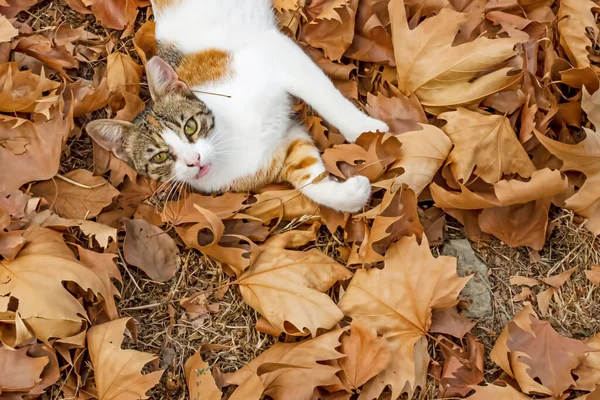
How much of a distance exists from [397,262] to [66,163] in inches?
50.1

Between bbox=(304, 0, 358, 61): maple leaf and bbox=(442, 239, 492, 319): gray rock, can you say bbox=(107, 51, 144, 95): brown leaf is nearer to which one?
bbox=(304, 0, 358, 61): maple leaf

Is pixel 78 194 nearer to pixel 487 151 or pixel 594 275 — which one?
pixel 487 151

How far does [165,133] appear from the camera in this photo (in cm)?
198

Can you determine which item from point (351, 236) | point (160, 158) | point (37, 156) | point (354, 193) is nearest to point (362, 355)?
point (351, 236)

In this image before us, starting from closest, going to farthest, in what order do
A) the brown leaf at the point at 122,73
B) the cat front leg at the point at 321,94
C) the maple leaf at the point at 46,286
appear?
the maple leaf at the point at 46,286 < the cat front leg at the point at 321,94 < the brown leaf at the point at 122,73

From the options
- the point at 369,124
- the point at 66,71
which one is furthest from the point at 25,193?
the point at 369,124

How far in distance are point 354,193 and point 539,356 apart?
2.55ft

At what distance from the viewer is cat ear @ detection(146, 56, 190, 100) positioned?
6.48 ft

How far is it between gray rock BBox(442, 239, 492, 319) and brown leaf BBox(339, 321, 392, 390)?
37 centimetres

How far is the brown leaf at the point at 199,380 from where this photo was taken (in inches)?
67.8

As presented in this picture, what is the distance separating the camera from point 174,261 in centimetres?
203

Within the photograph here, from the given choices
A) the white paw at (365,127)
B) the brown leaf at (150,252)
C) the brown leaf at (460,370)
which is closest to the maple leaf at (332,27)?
the white paw at (365,127)

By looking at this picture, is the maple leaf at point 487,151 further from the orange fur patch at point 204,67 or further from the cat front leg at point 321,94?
the orange fur patch at point 204,67

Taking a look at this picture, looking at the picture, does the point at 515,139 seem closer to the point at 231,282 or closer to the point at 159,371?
the point at 231,282
